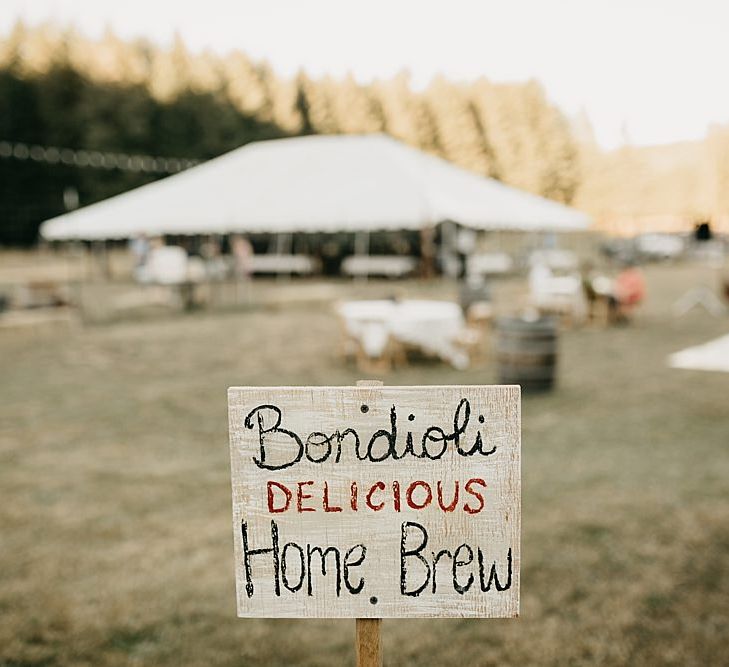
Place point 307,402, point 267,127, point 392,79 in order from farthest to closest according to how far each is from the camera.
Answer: point 267,127
point 392,79
point 307,402

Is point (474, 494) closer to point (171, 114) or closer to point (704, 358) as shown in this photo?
point (704, 358)

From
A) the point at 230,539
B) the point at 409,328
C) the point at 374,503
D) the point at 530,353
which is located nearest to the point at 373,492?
the point at 374,503

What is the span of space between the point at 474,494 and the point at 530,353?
6.08 metres

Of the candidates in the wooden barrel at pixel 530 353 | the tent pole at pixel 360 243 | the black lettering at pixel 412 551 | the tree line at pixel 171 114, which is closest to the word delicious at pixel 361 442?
the black lettering at pixel 412 551

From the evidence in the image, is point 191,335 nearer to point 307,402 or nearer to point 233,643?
point 233,643

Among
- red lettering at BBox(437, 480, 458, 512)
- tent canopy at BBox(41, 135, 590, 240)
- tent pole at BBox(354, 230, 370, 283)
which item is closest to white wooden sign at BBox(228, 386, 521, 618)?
red lettering at BBox(437, 480, 458, 512)

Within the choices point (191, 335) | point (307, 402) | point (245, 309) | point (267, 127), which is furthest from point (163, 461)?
point (267, 127)

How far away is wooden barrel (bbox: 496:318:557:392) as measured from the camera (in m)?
7.34

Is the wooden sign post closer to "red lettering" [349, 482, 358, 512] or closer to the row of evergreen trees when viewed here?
"red lettering" [349, 482, 358, 512]

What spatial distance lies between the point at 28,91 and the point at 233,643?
49.2 m

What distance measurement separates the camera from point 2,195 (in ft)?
136

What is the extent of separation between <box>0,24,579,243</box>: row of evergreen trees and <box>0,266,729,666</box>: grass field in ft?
92.6

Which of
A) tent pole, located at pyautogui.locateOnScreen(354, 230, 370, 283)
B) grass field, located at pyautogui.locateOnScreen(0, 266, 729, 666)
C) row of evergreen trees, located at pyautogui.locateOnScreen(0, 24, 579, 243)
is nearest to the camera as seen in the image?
grass field, located at pyautogui.locateOnScreen(0, 266, 729, 666)

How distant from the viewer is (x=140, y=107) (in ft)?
150
